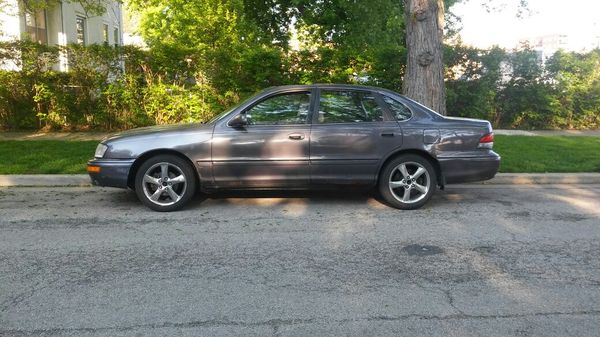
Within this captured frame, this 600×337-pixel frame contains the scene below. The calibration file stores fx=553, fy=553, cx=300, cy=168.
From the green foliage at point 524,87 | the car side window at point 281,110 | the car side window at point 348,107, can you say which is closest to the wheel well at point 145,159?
the car side window at point 281,110

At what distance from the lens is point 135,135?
6.73 meters

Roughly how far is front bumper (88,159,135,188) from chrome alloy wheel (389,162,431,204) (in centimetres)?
322

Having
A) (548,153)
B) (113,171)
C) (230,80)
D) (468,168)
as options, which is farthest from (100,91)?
(548,153)

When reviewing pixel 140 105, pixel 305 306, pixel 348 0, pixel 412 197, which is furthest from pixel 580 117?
pixel 305 306

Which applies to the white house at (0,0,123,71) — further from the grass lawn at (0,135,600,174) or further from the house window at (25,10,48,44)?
the grass lawn at (0,135,600,174)

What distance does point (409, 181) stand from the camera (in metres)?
6.91

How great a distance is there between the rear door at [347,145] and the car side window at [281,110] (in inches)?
7.5

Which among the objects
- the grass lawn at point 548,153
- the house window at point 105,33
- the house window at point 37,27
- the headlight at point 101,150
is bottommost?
the grass lawn at point 548,153

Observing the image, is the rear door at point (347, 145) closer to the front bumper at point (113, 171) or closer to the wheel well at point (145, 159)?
the wheel well at point (145, 159)

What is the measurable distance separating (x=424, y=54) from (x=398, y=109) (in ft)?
10.6

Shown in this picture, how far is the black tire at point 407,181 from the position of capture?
689 centimetres

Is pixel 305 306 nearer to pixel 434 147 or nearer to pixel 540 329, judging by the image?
pixel 540 329

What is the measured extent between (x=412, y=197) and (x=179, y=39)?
18.1 metres

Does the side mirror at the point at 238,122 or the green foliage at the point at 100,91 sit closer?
the side mirror at the point at 238,122
